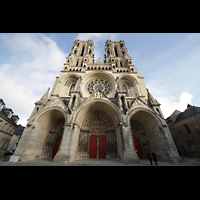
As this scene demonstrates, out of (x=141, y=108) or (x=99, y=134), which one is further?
(x=99, y=134)

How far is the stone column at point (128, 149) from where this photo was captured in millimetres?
6750

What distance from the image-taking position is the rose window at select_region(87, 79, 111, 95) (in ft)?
46.1

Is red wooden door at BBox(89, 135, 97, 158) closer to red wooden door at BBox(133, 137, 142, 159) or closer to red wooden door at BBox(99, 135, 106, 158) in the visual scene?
red wooden door at BBox(99, 135, 106, 158)

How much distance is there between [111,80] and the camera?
1429cm

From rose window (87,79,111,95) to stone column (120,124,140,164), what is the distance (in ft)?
23.7

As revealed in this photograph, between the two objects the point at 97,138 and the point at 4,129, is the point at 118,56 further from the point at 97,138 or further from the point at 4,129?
the point at 4,129

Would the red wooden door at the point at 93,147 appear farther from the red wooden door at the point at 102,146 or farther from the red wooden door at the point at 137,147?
the red wooden door at the point at 137,147

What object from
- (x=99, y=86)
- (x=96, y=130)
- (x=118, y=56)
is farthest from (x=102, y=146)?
(x=118, y=56)

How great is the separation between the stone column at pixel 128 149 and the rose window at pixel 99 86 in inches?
284

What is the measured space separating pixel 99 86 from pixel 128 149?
33.3 ft

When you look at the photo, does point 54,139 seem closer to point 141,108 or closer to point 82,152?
point 82,152
